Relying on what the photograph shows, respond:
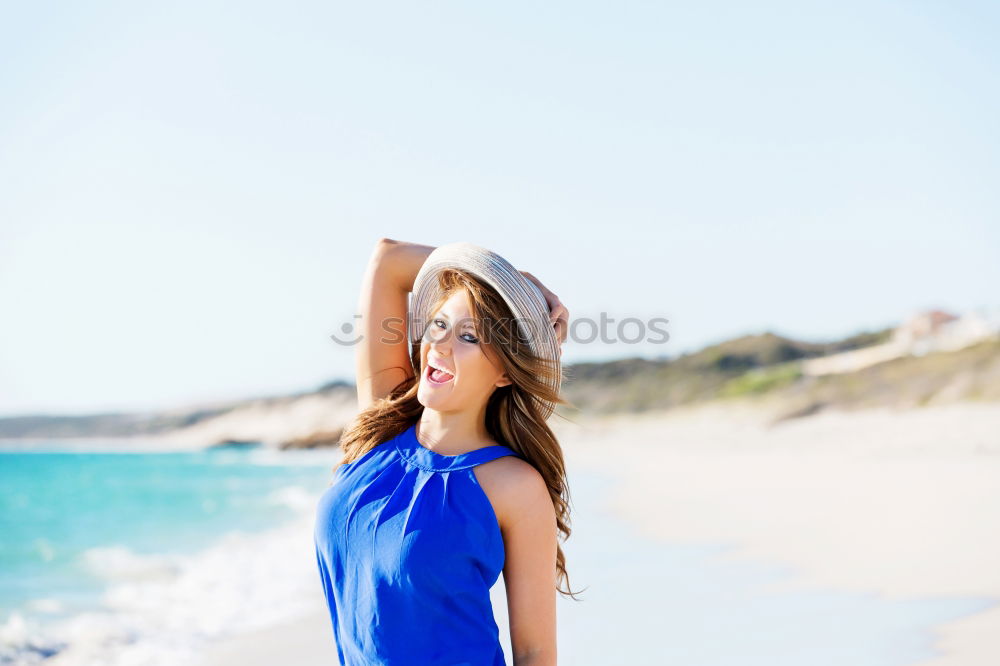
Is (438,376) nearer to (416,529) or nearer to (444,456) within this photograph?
(444,456)

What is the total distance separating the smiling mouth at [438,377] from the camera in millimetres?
1956

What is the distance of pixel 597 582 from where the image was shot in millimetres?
6664

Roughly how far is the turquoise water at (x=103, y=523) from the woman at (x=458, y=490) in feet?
25.3

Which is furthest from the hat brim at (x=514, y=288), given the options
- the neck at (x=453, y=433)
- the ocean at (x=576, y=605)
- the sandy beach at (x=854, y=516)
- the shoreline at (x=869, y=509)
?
the shoreline at (x=869, y=509)

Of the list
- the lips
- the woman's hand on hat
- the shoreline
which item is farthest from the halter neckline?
the shoreline

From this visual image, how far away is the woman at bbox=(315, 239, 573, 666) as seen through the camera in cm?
180

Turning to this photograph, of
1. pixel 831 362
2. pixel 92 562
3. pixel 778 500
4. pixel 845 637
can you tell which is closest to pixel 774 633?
Result: pixel 845 637

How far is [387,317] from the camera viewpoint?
2.24 meters

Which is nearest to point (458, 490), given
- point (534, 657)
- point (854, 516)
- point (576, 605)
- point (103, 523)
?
point (534, 657)

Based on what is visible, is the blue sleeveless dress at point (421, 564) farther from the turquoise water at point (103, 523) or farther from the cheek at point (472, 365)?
the turquoise water at point (103, 523)

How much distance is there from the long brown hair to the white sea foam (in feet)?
13.9

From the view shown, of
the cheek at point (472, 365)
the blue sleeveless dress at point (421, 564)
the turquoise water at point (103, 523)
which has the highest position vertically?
the cheek at point (472, 365)

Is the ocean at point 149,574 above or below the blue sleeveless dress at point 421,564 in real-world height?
below

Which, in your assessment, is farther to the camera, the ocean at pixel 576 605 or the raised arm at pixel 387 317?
the ocean at pixel 576 605
